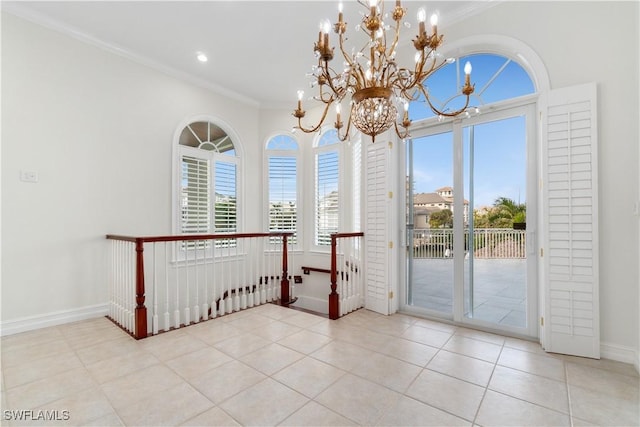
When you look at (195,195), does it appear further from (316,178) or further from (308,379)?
(308,379)

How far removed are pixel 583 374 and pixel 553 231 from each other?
1.12 meters

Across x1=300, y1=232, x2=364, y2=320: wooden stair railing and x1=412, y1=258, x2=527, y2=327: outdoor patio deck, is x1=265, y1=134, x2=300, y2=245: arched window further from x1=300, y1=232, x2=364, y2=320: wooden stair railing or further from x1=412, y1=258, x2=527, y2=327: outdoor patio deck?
x1=412, y1=258, x2=527, y2=327: outdoor patio deck

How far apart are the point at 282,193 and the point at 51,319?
3506 millimetres

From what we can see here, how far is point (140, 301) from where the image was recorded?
2.85 metres

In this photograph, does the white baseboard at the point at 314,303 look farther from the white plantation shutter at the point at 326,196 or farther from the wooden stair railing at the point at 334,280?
the wooden stair railing at the point at 334,280

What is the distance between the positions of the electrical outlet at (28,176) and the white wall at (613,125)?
5217 mm

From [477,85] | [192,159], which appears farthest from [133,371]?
[477,85]

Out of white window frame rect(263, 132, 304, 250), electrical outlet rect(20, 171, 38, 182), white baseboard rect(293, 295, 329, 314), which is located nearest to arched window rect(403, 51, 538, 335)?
white baseboard rect(293, 295, 329, 314)

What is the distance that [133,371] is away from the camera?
7.16 feet

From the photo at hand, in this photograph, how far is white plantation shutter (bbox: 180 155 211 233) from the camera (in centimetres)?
432

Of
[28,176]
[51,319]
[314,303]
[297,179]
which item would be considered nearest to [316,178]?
[297,179]

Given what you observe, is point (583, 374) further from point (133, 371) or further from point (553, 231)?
point (133, 371)

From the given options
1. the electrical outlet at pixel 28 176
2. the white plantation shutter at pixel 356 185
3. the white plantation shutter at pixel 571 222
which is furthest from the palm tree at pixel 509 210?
the electrical outlet at pixel 28 176

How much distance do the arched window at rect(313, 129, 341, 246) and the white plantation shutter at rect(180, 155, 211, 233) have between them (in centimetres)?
185
